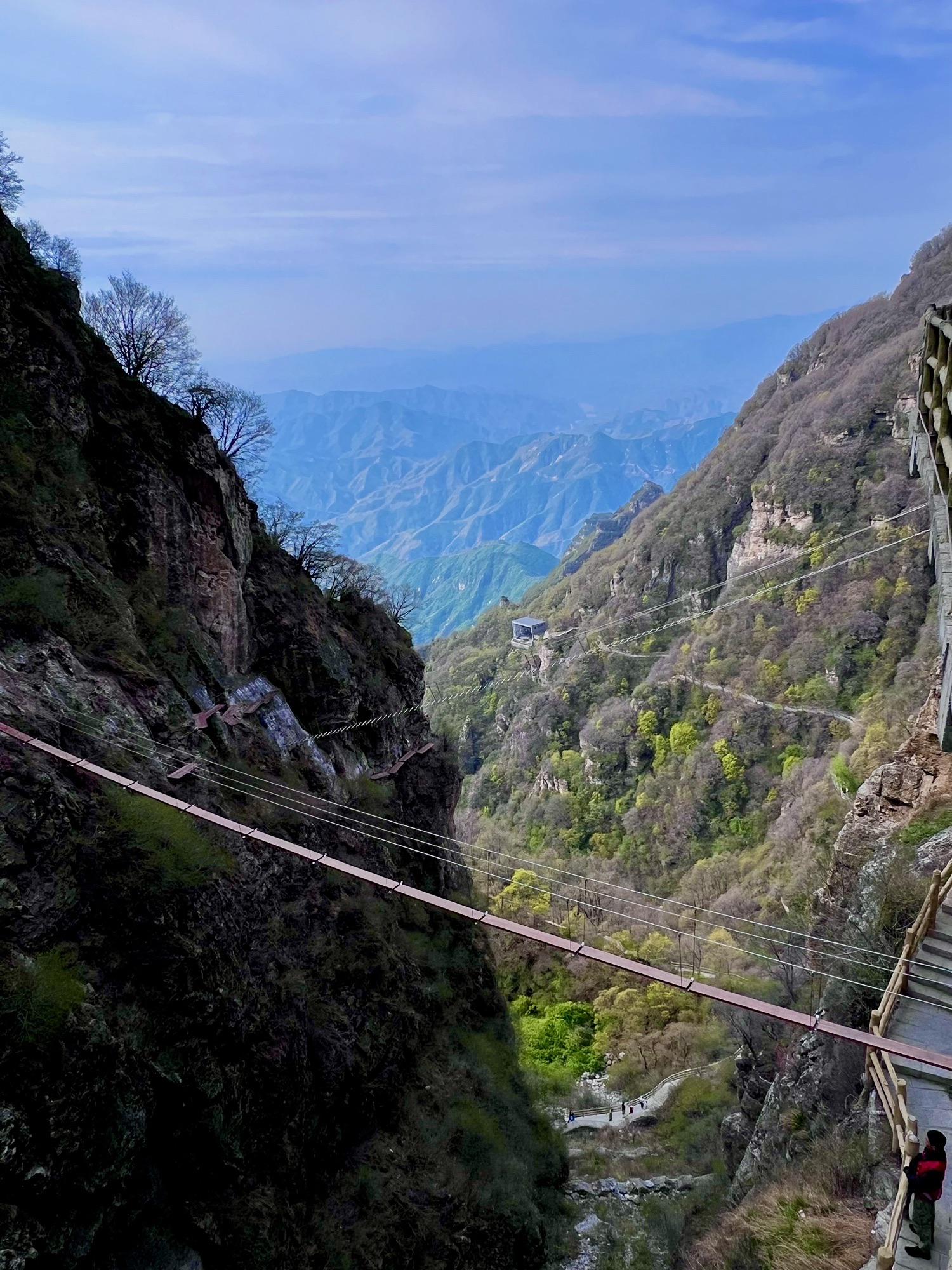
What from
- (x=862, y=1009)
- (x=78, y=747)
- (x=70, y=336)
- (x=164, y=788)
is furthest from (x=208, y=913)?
(x=70, y=336)

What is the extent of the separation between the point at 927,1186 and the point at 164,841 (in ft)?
35.5

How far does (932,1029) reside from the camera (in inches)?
469

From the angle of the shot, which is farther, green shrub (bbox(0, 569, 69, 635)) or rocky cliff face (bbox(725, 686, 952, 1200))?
rocky cliff face (bbox(725, 686, 952, 1200))

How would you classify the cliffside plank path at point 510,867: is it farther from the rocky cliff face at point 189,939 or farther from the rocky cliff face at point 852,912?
the rocky cliff face at point 852,912

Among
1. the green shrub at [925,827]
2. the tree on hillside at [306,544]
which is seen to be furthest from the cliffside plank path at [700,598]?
the green shrub at [925,827]

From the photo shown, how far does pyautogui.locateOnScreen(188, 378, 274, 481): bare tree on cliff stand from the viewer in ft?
71.4

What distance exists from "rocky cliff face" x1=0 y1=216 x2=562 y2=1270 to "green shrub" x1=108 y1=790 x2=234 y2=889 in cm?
5

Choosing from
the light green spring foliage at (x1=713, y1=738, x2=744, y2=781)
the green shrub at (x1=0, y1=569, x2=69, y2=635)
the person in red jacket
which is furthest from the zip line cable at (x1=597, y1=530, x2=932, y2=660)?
the green shrub at (x1=0, y1=569, x2=69, y2=635)

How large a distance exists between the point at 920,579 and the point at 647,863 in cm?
3598

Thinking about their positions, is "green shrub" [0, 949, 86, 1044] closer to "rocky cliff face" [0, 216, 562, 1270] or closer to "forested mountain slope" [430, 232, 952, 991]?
"rocky cliff face" [0, 216, 562, 1270]

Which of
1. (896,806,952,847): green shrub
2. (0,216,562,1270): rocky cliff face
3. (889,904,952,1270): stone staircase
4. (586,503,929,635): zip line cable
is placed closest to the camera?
(0,216,562,1270): rocky cliff face

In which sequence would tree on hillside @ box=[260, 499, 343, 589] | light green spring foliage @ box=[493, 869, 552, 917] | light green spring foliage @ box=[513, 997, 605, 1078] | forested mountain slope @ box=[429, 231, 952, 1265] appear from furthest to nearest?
light green spring foliage @ box=[493, 869, 552, 917]
light green spring foliage @ box=[513, 997, 605, 1078]
tree on hillside @ box=[260, 499, 343, 589]
forested mountain slope @ box=[429, 231, 952, 1265]

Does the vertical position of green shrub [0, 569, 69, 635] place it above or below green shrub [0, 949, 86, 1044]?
above

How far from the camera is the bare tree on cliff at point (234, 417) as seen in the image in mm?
21766
